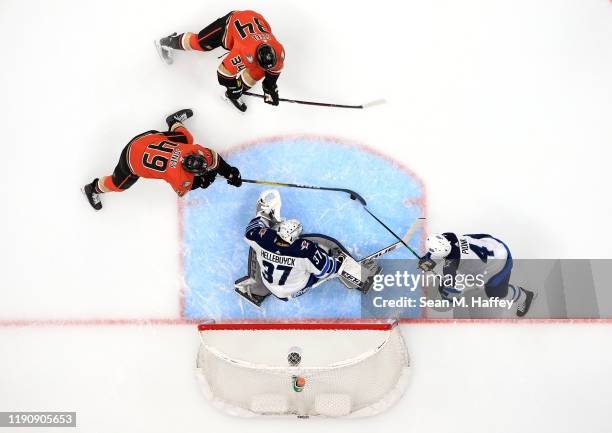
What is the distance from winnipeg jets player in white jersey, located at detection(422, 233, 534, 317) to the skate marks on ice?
457mm

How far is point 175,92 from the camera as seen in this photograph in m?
5.11

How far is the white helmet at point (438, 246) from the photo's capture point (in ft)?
14.5

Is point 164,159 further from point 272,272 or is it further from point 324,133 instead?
point 324,133

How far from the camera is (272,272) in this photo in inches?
183

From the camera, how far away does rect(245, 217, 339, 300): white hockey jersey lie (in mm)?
4574

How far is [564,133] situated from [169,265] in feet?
12.0

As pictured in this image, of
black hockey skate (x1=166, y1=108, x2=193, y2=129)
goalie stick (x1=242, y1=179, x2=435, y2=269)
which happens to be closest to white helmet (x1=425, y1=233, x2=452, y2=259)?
goalie stick (x1=242, y1=179, x2=435, y2=269)

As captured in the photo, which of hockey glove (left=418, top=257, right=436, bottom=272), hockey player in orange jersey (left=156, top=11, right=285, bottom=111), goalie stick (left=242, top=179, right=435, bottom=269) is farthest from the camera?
goalie stick (left=242, top=179, right=435, bottom=269)

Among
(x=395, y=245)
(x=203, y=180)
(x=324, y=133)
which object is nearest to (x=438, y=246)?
(x=395, y=245)

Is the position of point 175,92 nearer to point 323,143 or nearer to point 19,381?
point 323,143

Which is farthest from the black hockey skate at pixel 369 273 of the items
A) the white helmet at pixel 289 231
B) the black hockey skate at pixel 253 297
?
the black hockey skate at pixel 253 297

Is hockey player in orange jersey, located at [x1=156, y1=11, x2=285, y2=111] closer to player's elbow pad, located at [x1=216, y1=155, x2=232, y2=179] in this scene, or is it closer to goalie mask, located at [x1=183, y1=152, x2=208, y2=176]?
player's elbow pad, located at [x1=216, y1=155, x2=232, y2=179]

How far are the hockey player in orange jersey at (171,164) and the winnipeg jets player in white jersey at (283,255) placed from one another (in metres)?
0.36

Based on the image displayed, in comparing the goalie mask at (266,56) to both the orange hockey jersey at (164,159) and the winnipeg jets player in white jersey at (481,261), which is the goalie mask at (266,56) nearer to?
the orange hockey jersey at (164,159)
